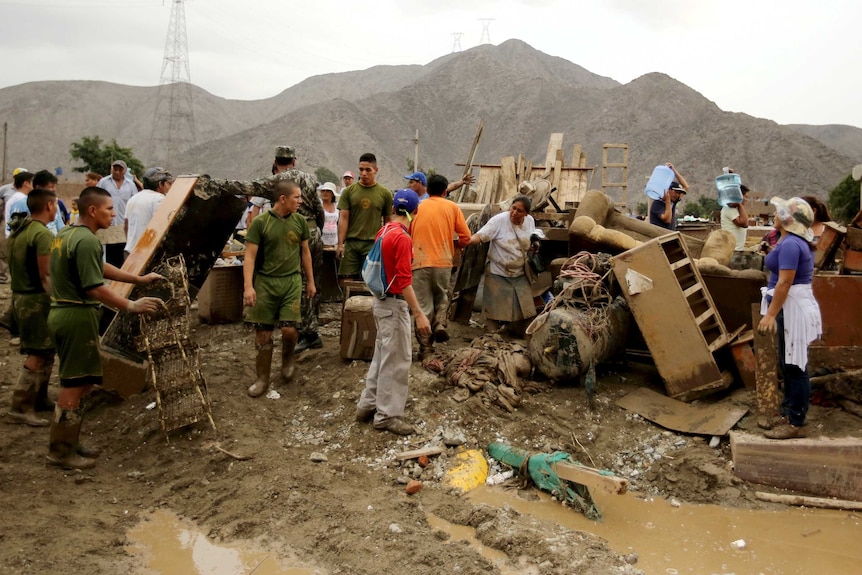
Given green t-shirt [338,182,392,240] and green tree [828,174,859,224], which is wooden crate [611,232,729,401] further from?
green tree [828,174,859,224]

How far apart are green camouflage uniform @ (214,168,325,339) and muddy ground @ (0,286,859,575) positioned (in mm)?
407

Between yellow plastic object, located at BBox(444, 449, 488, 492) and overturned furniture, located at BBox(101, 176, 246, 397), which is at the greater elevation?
overturned furniture, located at BBox(101, 176, 246, 397)

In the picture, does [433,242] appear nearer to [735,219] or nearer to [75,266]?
[75,266]

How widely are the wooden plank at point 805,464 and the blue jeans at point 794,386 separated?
195mm

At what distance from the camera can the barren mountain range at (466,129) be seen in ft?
186

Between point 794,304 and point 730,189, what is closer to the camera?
point 794,304

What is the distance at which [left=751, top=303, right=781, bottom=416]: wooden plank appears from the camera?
5207 mm

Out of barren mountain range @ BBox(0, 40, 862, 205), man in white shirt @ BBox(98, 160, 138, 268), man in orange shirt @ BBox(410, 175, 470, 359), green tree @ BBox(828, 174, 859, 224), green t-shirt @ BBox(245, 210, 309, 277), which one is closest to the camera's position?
green t-shirt @ BBox(245, 210, 309, 277)

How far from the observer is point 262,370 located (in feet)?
19.3

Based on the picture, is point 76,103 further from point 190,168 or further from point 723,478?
point 723,478

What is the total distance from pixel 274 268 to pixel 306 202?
3.93 ft

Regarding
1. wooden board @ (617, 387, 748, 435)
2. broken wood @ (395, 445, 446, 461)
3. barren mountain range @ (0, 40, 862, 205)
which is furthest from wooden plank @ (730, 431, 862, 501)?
barren mountain range @ (0, 40, 862, 205)

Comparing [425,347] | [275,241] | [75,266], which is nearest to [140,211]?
[275,241]

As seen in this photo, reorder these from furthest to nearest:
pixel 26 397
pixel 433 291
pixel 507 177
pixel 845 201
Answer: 1. pixel 845 201
2. pixel 507 177
3. pixel 433 291
4. pixel 26 397
